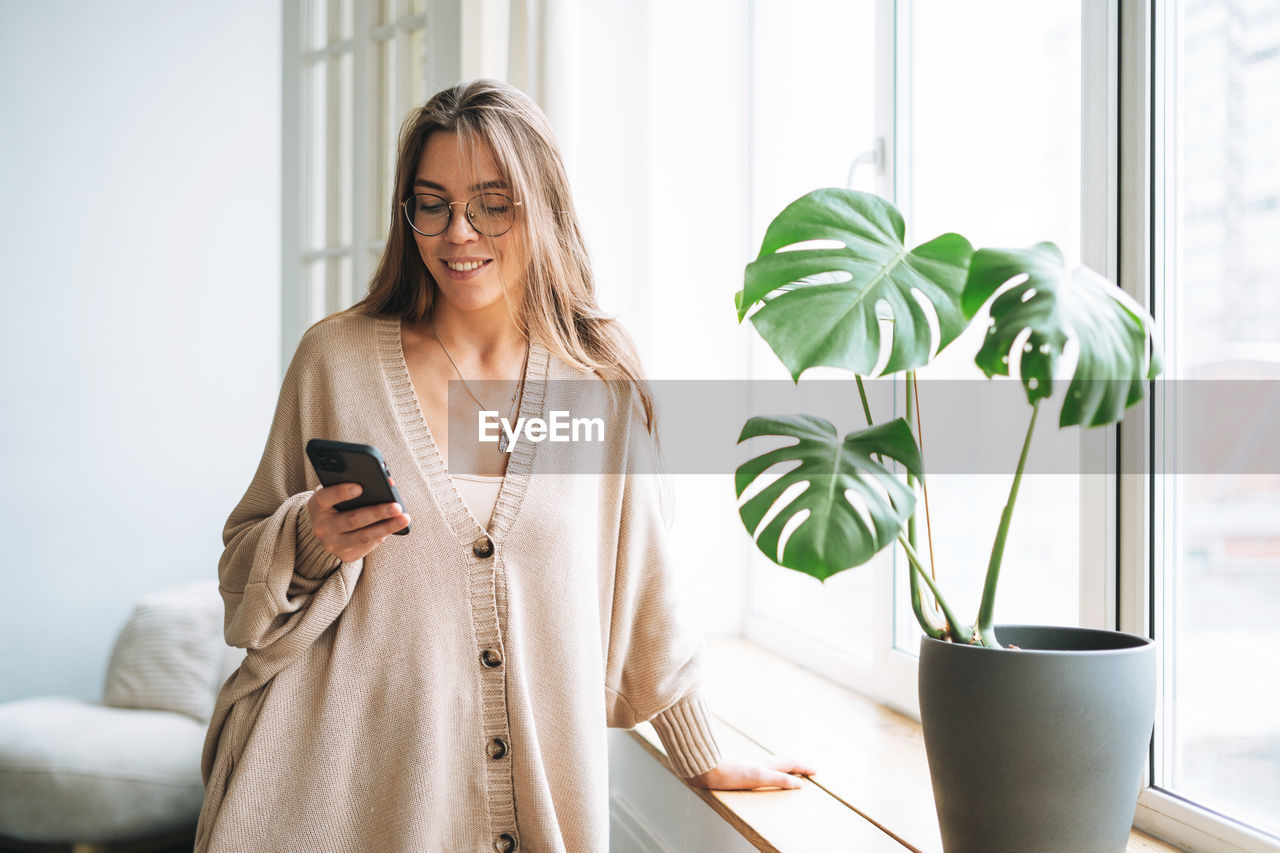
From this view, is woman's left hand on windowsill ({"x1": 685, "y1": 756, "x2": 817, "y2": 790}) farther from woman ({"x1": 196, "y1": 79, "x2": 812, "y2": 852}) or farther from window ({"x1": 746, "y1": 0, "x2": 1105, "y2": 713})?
window ({"x1": 746, "y1": 0, "x2": 1105, "y2": 713})

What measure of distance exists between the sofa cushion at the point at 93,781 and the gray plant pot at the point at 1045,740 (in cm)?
187

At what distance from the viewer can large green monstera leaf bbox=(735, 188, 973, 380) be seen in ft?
2.70

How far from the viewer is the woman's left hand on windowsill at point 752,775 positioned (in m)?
1.31

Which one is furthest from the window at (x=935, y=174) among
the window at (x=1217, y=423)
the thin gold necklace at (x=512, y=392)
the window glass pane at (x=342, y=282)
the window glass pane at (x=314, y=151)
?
the window glass pane at (x=314, y=151)

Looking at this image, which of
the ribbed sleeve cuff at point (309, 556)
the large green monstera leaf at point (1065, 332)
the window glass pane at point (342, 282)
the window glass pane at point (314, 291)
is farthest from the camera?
the window glass pane at point (314, 291)

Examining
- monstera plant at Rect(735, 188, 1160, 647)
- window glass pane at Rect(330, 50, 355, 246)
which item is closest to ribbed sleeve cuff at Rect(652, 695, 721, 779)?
monstera plant at Rect(735, 188, 1160, 647)

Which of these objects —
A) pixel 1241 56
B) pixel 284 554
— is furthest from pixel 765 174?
pixel 284 554

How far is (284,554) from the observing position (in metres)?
1.09

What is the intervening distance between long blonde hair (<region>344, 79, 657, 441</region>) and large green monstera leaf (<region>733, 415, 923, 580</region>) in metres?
0.45

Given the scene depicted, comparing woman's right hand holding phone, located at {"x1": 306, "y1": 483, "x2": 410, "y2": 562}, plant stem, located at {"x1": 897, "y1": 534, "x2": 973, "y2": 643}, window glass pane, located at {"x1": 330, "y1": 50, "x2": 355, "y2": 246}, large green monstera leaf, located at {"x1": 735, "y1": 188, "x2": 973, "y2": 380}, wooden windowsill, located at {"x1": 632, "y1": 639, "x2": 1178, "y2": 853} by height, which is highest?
window glass pane, located at {"x1": 330, "y1": 50, "x2": 355, "y2": 246}

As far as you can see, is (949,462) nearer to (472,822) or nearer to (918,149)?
(918,149)

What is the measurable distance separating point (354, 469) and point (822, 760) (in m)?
0.82

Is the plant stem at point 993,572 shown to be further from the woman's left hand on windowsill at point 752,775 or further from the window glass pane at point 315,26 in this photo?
the window glass pane at point 315,26

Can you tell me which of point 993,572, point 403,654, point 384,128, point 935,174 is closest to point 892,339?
point 993,572
